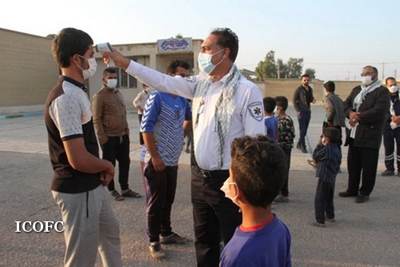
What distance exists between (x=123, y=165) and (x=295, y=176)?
3.29 metres

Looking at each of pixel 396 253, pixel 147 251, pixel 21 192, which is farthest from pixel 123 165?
pixel 396 253

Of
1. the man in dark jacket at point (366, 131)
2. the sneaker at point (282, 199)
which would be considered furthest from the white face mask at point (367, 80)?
the sneaker at point (282, 199)

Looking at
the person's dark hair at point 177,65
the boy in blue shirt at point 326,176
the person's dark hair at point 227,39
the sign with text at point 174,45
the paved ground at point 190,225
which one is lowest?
the paved ground at point 190,225

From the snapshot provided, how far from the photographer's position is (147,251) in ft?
12.0

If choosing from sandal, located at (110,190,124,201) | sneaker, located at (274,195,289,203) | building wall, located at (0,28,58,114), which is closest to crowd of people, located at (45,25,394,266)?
sneaker, located at (274,195,289,203)

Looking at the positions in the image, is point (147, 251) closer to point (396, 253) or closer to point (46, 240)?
point (46, 240)

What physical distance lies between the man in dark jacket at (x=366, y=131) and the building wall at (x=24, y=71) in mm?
22733

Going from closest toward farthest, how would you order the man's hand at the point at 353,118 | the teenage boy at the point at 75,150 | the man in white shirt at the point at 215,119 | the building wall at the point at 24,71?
the teenage boy at the point at 75,150
the man in white shirt at the point at 215,119
the man's hand at the point at 353,118
the building wall at the point at 24,71

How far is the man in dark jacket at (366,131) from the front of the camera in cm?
526

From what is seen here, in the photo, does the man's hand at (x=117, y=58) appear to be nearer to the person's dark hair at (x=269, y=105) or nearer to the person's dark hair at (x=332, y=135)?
the person's dark hair at (x=269, y=105)

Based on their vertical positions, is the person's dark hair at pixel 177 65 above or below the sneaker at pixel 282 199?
above

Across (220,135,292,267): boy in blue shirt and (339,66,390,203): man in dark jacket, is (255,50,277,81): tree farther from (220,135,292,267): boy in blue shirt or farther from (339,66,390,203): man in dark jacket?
(220,135,292,267): boy in blue shirt

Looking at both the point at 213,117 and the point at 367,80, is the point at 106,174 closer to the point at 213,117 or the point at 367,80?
the point at 213,117

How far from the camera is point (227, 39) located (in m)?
2.59
